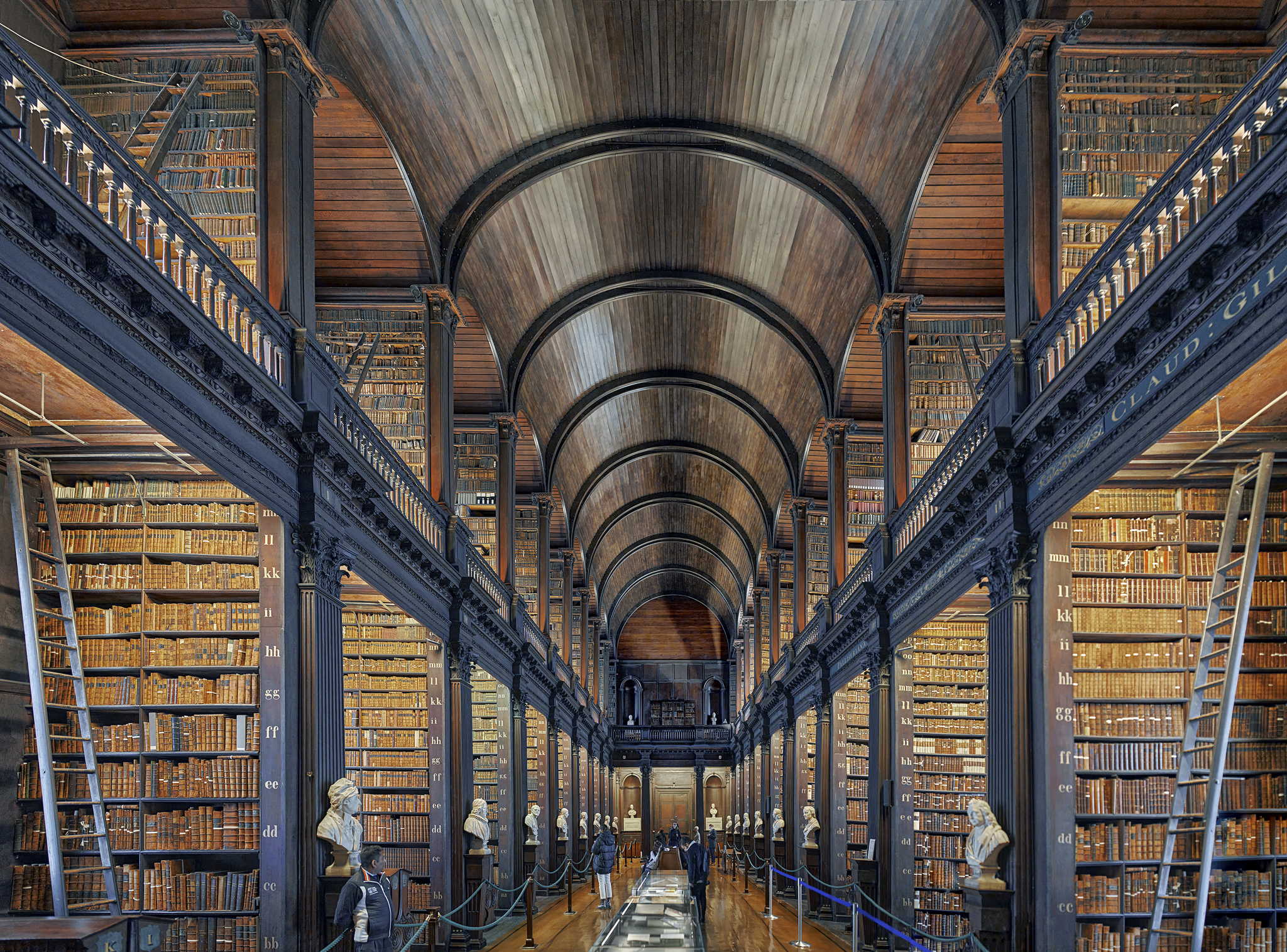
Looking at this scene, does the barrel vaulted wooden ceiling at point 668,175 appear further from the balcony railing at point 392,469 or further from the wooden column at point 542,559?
the balcony railing at point 392,469

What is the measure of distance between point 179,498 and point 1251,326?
652cm

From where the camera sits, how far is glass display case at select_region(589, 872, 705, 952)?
1270 centimetres

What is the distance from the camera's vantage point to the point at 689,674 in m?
41.3

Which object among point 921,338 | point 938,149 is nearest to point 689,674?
point 921,338

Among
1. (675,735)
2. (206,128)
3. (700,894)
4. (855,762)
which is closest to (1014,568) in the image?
(206,128)

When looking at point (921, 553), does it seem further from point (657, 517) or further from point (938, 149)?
point (657, 517)

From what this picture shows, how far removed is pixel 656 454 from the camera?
2634cm

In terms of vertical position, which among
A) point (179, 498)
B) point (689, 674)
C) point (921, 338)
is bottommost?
point (689, 674)

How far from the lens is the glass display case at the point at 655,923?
41.7ft

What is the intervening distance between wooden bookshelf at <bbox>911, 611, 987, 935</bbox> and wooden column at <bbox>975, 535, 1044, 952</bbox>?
3.62 meters

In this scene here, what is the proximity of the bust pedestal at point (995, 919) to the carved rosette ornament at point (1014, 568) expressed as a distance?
192 cm

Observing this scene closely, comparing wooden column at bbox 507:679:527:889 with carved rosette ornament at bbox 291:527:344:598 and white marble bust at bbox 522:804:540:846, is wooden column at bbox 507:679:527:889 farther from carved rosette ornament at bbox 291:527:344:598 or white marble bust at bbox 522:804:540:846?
carved rosette ornament at bbox 291:527:344:598

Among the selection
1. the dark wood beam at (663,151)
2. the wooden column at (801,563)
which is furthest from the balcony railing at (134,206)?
the wooden column at (801,563)

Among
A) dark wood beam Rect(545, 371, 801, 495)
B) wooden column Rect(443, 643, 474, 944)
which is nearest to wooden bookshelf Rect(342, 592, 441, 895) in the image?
wooden column Rect(443, 643, 474, 944)
